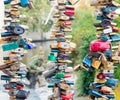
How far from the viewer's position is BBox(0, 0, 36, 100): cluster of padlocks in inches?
65.1

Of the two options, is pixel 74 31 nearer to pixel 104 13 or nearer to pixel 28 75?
pixel 28 75

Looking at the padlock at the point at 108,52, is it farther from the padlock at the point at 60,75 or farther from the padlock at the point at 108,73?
the padlock at the point at 60,75

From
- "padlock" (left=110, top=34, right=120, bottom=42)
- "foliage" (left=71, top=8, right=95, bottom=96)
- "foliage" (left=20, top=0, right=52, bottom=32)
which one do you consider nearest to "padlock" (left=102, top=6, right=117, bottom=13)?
"padlock" (left=110, top=34, right=120, bottom=42)

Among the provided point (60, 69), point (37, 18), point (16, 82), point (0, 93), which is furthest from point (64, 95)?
point (37, 18)

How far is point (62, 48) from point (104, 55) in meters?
0.25

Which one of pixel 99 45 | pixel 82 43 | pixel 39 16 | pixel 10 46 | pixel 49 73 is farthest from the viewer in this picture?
pixel 39 16

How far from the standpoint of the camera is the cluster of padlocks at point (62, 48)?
1.72 meters

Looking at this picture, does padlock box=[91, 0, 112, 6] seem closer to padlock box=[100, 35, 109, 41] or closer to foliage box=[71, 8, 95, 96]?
padlock box=[100, 35, 109, 41]

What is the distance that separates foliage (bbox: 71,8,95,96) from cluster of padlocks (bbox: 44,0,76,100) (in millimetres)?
652

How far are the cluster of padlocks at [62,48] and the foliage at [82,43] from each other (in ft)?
2.14

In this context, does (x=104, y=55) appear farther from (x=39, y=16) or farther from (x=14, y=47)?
(x=39, y=16)

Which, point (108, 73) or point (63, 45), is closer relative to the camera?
point (108, 73)

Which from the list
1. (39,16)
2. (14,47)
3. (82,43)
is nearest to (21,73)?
(14,47)

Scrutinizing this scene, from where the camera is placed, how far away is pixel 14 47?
164 cm
